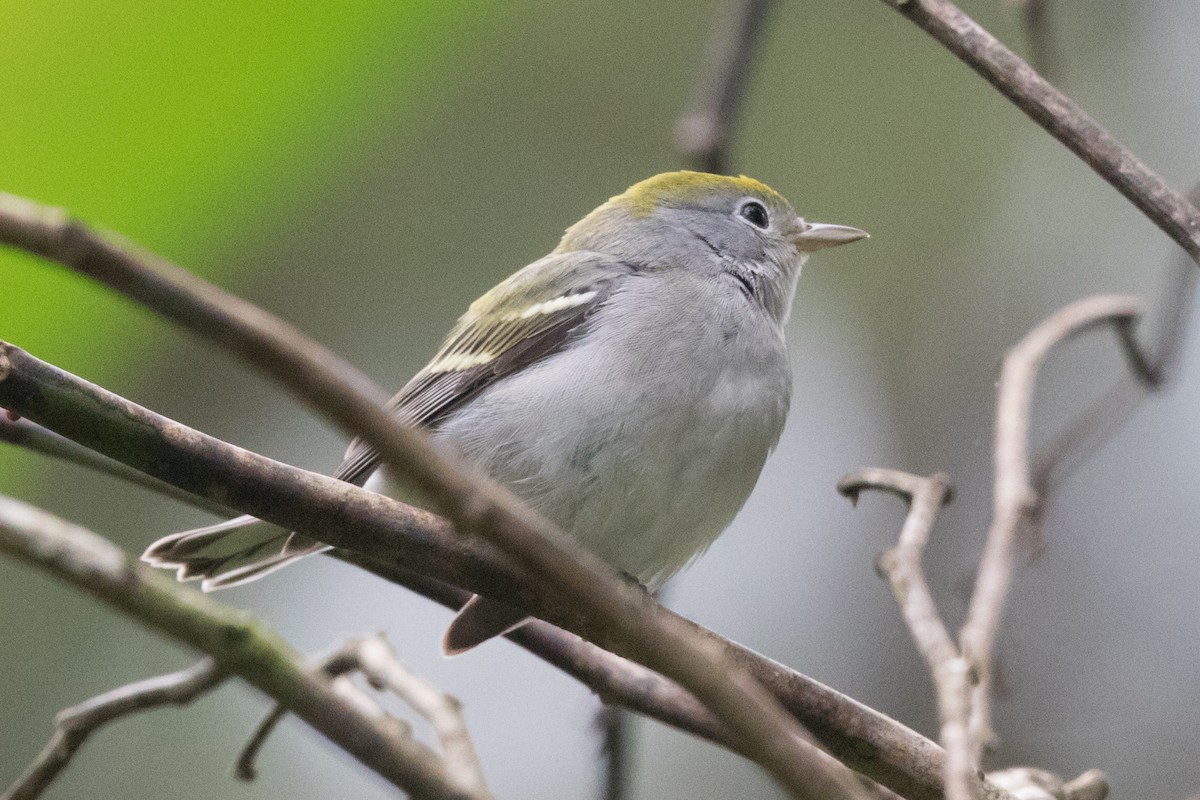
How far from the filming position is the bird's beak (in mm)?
4477

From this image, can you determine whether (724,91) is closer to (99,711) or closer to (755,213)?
(755,213)

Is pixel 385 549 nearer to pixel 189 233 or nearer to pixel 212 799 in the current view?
pixel 189 233

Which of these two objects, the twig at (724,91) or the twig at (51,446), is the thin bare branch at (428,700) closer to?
the twig at (51,446)

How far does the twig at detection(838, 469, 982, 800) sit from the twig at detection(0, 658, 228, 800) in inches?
46.8

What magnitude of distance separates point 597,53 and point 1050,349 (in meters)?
4.11

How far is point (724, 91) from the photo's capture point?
371cm

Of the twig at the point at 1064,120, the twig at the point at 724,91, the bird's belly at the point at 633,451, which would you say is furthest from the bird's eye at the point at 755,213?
the twig at the point at 1064,120

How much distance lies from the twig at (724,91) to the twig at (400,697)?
193 cm

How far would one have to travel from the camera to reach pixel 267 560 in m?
3.43

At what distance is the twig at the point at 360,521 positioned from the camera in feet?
5.53

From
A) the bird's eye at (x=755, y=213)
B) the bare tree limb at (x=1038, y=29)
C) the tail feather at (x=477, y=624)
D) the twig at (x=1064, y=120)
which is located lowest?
the tail feather at (x=477, y=624)

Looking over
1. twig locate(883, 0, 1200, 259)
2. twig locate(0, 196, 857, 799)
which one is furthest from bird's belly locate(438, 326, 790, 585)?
twig locate(0, 196, 857, 799)

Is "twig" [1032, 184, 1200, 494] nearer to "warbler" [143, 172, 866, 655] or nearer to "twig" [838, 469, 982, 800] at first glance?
"warbler" [143, 172, 866, 655]

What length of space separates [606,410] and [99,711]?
138cm
